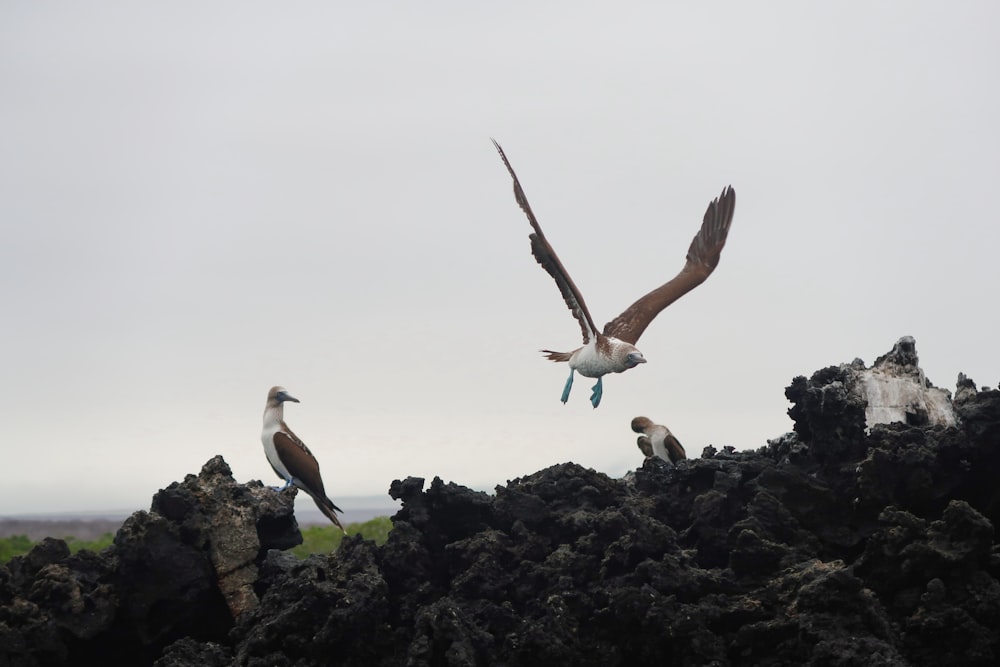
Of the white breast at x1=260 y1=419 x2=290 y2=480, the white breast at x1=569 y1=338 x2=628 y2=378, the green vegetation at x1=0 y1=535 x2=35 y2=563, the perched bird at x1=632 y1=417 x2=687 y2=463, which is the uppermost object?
the white breast at x1=569 y1=338 x2=628 y2=378

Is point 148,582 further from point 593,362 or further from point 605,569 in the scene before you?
point 593,362

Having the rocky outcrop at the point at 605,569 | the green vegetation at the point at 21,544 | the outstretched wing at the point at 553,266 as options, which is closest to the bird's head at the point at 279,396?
the rocky outcrop at the point at 605,569

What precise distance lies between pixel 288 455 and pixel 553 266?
547 centimetres

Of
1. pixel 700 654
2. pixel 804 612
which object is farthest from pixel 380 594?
pixel 804 612

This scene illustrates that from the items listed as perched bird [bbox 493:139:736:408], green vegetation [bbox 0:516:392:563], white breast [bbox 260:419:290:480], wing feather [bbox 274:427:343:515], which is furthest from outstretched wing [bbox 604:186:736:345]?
green vegetation [bbox 0:516:392:563]

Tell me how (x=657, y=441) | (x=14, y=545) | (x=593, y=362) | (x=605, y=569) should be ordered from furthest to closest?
(x=14, y=545) < (x=657, y=441) < (x=593, y=362) < (x=605, y=569)

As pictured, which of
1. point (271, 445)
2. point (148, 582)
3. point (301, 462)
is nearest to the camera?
point (148, 582)

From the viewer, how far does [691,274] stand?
1947 cm

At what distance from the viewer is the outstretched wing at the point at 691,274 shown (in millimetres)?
18641

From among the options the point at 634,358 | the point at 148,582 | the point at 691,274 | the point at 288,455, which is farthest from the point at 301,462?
the point at 691,274

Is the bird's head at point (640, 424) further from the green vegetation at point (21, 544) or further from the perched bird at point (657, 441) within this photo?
the green vegetation at point (21, 544)

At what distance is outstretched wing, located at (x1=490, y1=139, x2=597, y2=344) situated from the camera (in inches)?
615

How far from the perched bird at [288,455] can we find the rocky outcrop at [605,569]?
1.83 meters

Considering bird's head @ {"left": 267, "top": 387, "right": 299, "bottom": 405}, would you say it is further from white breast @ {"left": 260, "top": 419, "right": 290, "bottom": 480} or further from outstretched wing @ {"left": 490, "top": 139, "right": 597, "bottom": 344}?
outstretched wing @ {"left": 490, "top": 139, "right": 597, "bottom": 344}
